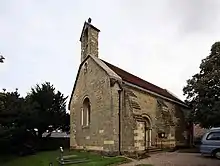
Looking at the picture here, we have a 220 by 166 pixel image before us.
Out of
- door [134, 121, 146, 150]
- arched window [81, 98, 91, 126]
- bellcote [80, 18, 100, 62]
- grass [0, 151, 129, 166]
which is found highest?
bellcote [80, 18, 100, 62]

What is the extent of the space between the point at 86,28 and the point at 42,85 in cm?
1245

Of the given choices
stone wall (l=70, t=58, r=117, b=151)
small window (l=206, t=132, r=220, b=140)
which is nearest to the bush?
stone wall (l=70, t=58, r=117, b=151)

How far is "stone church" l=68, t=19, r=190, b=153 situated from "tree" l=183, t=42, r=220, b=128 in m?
3.03

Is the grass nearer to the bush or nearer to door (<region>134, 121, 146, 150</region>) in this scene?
door (<region>134, 121, 146, 150</region>)

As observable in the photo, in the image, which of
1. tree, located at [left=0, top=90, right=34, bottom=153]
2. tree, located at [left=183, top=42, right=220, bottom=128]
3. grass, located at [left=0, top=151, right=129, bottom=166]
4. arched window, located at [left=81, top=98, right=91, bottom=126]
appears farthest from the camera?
tree, located at [left=0, top=90, right=34, bottom=153]

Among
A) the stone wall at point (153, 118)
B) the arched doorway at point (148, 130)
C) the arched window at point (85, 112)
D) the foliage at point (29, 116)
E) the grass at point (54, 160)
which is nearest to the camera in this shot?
the grass at point (54, 160)

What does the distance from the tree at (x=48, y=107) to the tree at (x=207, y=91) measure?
614 inches

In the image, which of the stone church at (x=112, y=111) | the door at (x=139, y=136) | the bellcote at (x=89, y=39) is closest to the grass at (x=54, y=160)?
the stone church at (x=112, y=111)

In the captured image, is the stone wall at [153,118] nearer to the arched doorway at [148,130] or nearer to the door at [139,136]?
the arched doorway at [148,130]

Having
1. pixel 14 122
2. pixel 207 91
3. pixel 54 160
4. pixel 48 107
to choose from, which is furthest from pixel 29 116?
pixel 207 91

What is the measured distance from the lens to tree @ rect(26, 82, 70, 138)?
33.2m

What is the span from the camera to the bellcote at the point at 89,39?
25.5 meters

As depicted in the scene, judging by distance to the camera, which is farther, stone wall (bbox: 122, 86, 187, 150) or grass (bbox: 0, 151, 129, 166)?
stone wall (bbox: 122, 86, 187, 150)

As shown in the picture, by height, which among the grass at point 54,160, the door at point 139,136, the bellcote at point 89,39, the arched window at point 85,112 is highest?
the bellcote at point 89,39
